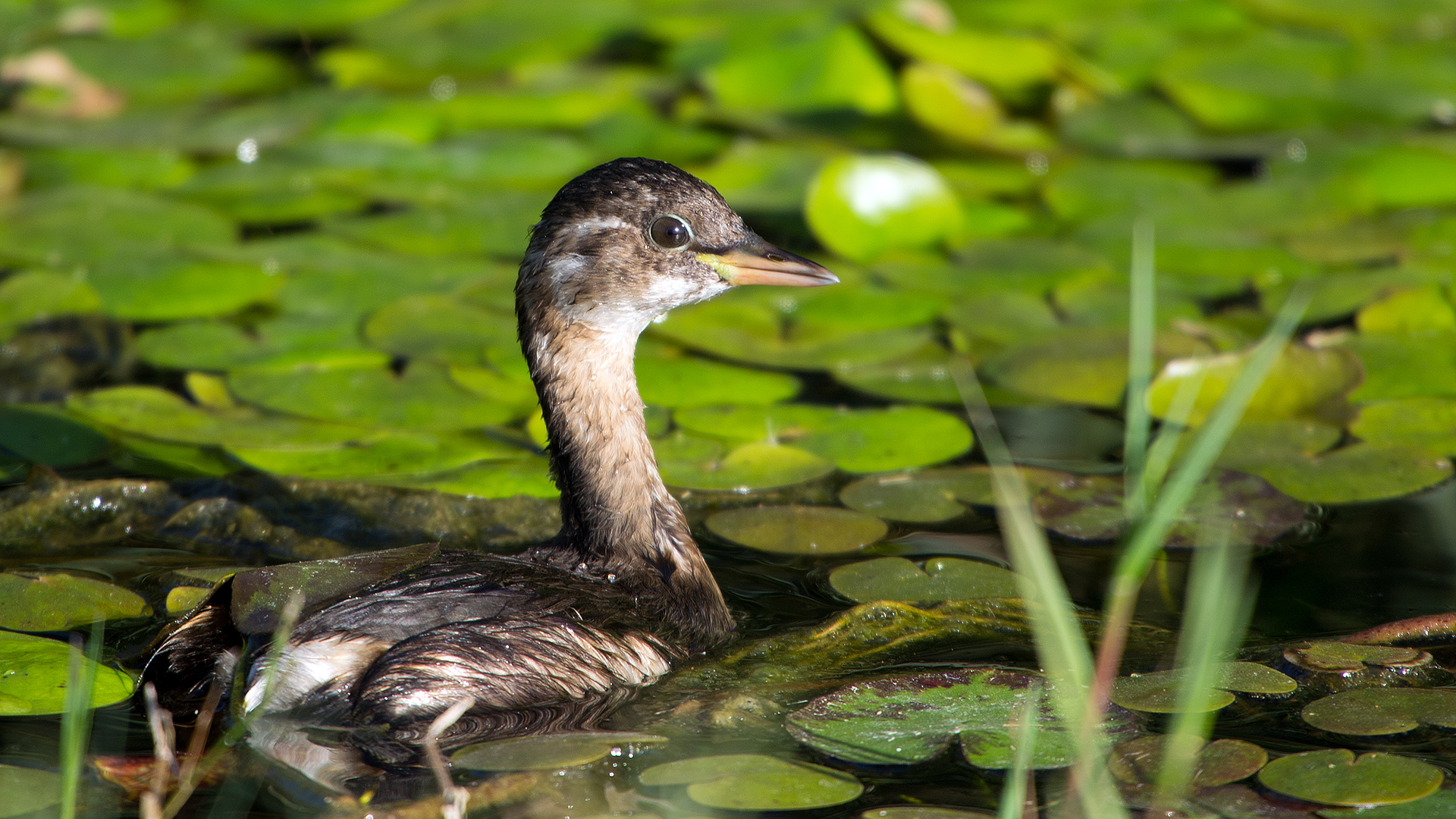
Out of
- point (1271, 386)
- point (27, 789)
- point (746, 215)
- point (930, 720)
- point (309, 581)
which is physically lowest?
point (27, 789)

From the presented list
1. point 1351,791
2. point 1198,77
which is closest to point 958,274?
point 1198,77

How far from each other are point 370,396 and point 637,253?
142 cm

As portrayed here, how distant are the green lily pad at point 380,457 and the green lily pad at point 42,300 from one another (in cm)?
139

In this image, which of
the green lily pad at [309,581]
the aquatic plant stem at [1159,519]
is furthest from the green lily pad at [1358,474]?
the green lily pad at [309,581]

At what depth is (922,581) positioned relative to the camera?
4.34 metres

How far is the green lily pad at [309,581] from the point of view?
3490mm

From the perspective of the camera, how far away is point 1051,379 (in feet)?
18.4

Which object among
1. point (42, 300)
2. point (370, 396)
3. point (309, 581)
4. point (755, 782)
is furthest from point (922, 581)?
point (42, 300)

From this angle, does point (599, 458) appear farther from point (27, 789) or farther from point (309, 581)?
point (27, 789)

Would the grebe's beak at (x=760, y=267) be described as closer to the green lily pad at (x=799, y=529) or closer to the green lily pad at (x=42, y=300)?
the green lily pad at (x=799, y=529)

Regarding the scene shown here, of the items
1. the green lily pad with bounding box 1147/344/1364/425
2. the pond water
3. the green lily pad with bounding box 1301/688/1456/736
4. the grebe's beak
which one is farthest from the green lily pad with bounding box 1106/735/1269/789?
the green lily pad with bounding box 1147/344/1364/425

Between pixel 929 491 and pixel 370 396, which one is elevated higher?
pixel 929 491

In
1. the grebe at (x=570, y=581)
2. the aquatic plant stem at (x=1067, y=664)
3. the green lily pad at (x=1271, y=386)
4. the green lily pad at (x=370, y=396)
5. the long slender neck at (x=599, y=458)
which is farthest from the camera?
the green lily pad at (x=1271, y=386)

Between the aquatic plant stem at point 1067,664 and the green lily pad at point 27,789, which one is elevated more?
the aquatic plant stem at point 1067,664
